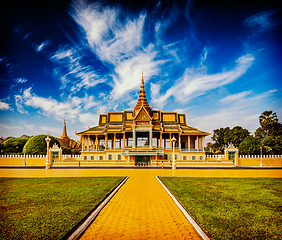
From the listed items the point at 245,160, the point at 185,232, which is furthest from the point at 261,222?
the point at 245,160

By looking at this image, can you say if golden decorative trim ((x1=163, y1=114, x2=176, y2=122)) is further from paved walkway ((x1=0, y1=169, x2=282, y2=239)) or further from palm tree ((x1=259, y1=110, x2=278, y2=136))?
paved walkway ((x1=0, y1=169, x2=282, y2=239))

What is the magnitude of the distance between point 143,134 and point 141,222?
147 ft

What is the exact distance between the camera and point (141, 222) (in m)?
6.41

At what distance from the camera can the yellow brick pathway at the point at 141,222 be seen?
5.48m

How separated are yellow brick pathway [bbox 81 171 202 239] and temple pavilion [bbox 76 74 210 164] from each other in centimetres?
2818

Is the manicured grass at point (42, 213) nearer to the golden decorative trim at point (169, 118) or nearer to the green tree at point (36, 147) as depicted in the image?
the green tree at point (36, 147)

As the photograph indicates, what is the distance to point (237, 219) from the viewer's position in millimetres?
6488

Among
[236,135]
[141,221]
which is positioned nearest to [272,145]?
[236,135]

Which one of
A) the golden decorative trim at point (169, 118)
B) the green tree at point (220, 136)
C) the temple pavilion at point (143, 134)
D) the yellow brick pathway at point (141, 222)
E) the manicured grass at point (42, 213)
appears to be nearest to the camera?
the manicured grass at point (42, 213)

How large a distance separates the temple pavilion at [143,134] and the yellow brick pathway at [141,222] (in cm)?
2818

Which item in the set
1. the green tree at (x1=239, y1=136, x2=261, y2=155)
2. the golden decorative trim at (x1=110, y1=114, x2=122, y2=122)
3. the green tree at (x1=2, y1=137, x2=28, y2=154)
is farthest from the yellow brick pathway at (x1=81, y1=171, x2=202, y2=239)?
the green tree at (x1=2, y1=137, x2=28, y2=154)

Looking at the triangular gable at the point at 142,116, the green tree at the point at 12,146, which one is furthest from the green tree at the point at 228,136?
the green tree at the point at 12,146

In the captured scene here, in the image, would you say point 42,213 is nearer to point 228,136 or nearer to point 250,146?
point 250,146

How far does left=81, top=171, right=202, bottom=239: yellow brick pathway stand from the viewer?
18.0 ft
